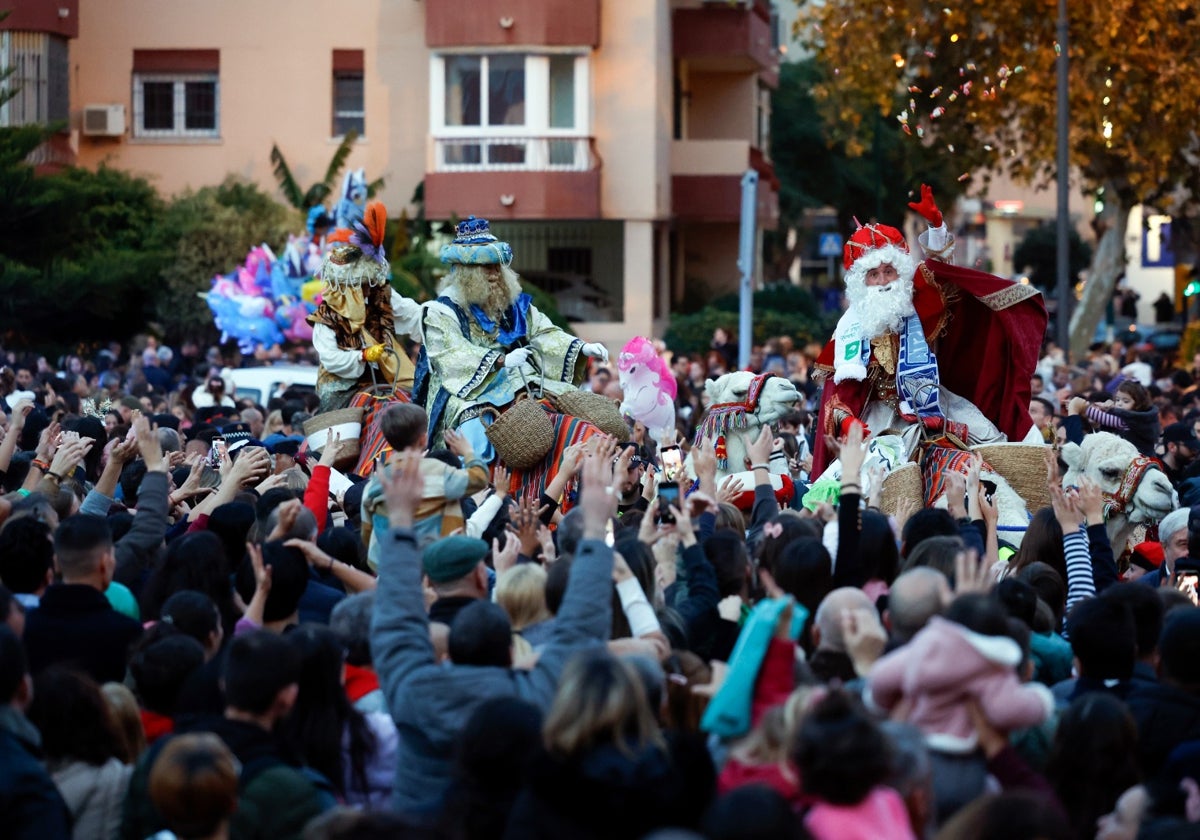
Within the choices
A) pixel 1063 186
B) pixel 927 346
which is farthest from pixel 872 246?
pixel 1063 186

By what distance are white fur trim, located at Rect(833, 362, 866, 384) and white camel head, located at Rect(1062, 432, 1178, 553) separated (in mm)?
1218

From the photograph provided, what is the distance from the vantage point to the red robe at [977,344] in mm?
11242

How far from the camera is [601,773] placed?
4.45m

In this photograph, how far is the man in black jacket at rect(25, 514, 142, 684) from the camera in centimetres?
589

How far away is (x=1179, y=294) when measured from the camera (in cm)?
4231

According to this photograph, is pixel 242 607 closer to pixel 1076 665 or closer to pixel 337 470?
pixel 1076 665

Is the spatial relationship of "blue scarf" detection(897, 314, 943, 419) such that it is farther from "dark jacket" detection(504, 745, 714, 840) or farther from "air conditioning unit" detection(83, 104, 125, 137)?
"air conditioning unit" detection(83, 104, 125, 137)

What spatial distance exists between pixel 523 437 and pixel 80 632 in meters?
4.91

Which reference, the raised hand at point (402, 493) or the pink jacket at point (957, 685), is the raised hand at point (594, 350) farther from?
the pink jacket at point (957, 685)

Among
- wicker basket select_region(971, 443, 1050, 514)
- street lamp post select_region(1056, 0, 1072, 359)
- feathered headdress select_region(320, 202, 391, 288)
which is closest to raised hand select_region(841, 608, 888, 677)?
wicker basket select_region(971, 443, 1050, 514)

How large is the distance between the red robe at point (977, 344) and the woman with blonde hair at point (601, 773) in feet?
22.0

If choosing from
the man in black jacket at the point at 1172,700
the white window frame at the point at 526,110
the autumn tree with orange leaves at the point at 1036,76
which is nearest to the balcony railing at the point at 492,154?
the white window frame at the point at 526,110

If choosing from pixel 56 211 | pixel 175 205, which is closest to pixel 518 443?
pixel 56 211

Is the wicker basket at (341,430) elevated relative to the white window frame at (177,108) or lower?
lower
